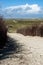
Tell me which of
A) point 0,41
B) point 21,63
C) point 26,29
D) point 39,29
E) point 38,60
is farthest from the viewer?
point 26,29

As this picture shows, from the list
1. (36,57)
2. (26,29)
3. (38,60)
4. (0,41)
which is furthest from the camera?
(26,29)

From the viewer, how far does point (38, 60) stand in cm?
1479

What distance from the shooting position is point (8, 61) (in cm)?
1455

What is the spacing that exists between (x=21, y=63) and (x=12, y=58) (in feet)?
5.41

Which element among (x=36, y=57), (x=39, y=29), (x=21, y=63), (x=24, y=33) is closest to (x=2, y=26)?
(x=36, y=57)

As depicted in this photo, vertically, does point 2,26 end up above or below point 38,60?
above

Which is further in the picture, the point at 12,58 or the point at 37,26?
the point at 37,26

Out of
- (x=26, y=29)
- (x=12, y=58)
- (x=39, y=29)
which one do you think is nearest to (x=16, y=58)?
(x=12, y=58)

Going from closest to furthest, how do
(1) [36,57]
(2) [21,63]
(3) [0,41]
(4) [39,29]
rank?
1. (2) [21,63]
2. (1) [36,57]
3. (3) [0,41]
4. (4) [39,29]

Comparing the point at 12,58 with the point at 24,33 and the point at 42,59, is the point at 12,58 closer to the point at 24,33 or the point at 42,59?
the point at 42,59

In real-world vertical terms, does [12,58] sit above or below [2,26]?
below

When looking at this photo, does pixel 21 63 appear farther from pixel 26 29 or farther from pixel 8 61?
pixel 26 29

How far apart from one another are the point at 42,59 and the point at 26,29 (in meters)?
23.8

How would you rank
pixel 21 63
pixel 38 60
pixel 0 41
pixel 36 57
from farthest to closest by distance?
pixel 0 41
pixel 36 57
pixel 38 60
pixel 21 63
